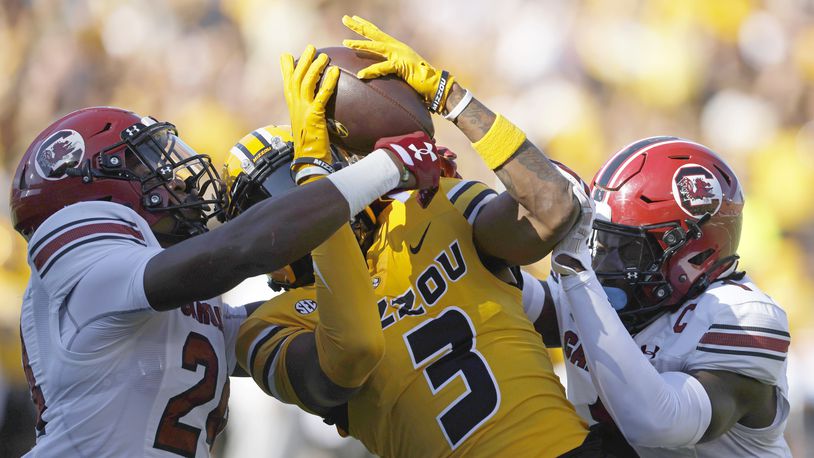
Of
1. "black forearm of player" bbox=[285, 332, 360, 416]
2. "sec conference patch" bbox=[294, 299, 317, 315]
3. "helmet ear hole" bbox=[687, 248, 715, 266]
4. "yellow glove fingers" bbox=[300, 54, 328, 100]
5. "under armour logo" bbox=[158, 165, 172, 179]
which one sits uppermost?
"yellow glove fingers" bbox=[300, 54, 328, 100]

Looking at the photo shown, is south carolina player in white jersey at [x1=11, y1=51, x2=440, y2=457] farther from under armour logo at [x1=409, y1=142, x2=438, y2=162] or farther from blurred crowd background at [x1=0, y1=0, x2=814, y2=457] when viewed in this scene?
blurred crowd background at [x1=0, y1=0, x2=814, y2=457]

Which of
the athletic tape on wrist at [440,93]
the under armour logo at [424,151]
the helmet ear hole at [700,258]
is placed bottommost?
the helmet ear hole at [700,258]

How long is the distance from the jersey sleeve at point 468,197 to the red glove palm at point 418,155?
20 centimetres

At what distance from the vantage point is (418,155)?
8.34 feet

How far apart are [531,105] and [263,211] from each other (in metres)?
4.36

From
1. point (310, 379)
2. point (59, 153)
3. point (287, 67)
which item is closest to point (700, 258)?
point (310, 379)

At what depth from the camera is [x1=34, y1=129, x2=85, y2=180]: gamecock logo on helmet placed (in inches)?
110

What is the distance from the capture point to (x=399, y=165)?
2496mm

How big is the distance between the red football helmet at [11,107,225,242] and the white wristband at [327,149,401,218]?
68 cm

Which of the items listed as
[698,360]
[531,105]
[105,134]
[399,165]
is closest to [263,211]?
[399,165]

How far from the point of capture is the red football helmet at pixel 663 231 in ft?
10.2

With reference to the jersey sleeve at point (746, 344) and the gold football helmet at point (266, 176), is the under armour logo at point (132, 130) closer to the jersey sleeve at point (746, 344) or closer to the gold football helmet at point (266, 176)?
the gold football helmet at point (266, 176)

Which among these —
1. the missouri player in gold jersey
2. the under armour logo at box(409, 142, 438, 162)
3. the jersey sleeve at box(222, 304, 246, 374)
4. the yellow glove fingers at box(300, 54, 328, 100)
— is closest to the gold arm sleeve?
the missouri player in gold jersey

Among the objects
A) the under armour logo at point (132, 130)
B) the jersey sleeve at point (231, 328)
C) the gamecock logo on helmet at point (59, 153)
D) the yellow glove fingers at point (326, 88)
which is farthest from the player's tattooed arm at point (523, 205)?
the gamecock logo on helmet at point (59, 153)
